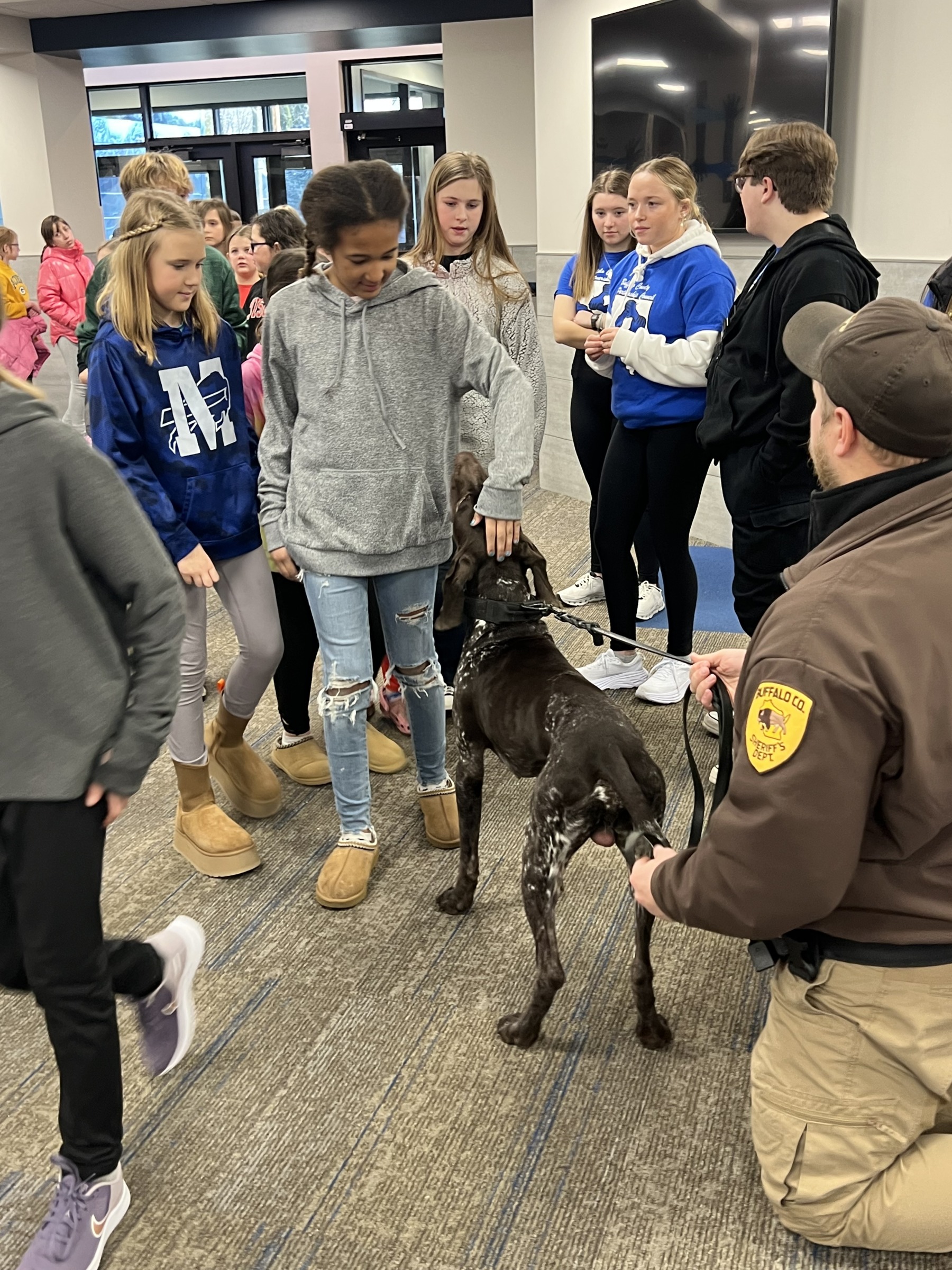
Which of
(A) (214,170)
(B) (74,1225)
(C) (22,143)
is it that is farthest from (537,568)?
(A) (214,170)

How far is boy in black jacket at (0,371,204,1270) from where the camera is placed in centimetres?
147

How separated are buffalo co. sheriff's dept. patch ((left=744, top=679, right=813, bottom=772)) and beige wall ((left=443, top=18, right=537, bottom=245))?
8767mm

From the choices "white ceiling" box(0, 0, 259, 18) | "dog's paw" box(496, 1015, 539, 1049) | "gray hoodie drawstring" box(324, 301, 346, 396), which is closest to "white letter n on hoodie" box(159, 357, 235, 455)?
"gray hoodie drawstring" box(324, 301, 346, 396)

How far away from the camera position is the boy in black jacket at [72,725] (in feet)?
Answer: 4.84

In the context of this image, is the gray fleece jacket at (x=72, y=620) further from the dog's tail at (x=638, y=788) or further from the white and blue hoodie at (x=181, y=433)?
the white and blue hoodie at (x=181, y=433)

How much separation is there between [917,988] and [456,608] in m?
1.31

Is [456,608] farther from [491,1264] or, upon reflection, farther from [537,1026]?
[491,1264]

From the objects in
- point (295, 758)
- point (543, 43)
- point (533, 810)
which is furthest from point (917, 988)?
point (543, 43)

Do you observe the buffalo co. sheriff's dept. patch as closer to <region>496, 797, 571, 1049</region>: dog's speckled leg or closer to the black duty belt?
the black duty belt

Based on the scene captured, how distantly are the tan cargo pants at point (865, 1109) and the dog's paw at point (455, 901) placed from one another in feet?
3.39

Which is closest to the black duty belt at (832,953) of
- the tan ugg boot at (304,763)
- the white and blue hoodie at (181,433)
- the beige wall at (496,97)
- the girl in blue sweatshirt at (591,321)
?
the white and blue hoodie at (181,433)

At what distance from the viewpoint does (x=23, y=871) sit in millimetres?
1561

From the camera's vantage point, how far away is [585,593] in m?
4.80

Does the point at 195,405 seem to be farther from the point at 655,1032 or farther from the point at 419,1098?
the point at 655,1032
